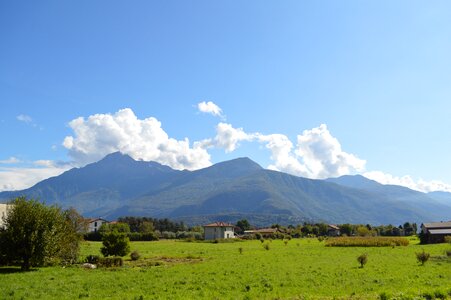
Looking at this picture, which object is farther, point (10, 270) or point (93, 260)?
point (93, 260)

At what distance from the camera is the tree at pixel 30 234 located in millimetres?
30886

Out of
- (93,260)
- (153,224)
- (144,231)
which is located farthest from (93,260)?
(153,224)

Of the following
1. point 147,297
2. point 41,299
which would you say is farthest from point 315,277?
point 41,299

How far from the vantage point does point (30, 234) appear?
1222 inches

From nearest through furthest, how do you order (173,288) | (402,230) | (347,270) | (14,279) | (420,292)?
(420,292)
(173,288)
(14,279)
(347,270)
(402,230)

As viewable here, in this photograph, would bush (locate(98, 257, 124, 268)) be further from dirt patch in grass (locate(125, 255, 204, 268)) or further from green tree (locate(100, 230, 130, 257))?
green tree (locate(100, 230, 130, 257))

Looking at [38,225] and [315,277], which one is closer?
[315,277]

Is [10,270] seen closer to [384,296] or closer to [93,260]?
[93,260]

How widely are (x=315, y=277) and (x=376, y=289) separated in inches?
223

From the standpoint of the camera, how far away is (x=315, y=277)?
1052 inches

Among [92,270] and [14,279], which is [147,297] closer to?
[14,279]

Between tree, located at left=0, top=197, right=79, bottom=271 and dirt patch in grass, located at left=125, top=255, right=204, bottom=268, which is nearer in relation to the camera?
tree, located at left=0, top=197, right=79, bottom=271

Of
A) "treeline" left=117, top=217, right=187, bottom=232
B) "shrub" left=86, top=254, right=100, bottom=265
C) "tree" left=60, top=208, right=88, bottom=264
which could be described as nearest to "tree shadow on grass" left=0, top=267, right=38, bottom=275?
"tree" left=60, top=208, right=88, bottom=264

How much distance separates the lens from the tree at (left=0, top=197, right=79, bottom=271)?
30.9m
